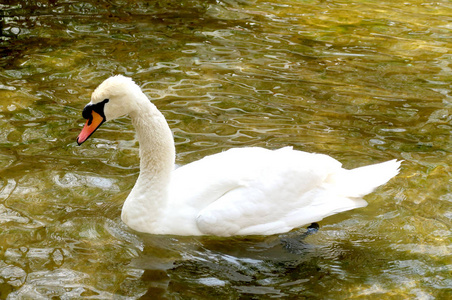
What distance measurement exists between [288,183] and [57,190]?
2.11m

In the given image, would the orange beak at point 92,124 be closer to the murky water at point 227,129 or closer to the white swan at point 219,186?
the white swan at point 219,186

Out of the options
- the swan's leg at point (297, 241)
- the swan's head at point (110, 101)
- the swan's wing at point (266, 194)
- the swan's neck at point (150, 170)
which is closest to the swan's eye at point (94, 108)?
the swan's head at point (110, 101)

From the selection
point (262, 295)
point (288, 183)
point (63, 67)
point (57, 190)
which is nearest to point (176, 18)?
point (63, 67)

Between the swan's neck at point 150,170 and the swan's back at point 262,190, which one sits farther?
the swan's neck at point 150,170

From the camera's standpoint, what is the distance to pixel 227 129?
698 centimetres

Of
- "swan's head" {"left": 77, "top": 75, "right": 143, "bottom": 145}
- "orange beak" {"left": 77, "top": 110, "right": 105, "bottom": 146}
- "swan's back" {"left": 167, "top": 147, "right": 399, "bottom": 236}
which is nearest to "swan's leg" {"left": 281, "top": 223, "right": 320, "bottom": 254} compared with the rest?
"swan's back" {"left": 167, "top": 147, "right": 399, "bottom": 236}

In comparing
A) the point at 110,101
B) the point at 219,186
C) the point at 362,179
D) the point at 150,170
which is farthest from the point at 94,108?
the point at 362,179

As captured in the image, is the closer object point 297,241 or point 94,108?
point 94,108

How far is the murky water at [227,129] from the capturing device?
15.3ft

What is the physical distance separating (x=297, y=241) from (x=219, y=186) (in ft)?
2.67

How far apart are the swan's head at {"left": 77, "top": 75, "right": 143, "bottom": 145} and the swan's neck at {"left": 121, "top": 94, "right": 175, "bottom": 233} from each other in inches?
3.1

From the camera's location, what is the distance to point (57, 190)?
5754mm

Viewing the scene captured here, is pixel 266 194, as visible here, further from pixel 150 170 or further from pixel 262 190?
pixel 150 170

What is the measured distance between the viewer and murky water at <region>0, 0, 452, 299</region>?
184 inches
